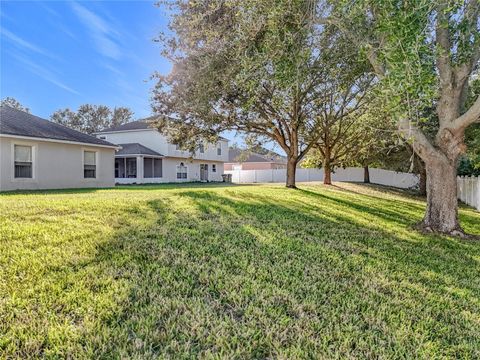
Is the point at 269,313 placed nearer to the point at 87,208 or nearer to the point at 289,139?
the point at 87,208

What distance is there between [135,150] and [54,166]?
12.0m

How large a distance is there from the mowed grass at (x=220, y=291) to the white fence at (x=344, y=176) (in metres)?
29.4

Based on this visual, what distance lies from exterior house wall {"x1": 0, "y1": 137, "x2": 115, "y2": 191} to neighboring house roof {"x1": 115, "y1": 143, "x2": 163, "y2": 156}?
8.55 m

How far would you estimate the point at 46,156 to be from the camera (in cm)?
1605

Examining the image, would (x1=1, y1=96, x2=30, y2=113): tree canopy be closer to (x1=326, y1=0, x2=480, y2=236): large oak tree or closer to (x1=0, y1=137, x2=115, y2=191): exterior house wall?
(x1=0, y1=137, x2=115, y2=191): exterior house wall

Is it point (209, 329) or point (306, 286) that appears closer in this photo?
point (209, 329)

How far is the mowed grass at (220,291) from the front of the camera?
2.83 metres

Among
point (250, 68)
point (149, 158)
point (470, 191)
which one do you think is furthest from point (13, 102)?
point (470, 191)

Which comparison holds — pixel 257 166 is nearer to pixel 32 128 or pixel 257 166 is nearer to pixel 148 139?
pixel 148 139

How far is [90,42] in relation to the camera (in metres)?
15.0

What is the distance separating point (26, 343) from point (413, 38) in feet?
21.3

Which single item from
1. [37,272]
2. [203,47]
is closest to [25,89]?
[203,47]

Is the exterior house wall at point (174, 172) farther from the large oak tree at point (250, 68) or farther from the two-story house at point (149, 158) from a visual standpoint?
the large oak tree at point (250, 68)

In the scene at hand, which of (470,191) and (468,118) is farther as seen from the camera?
(470,191)
